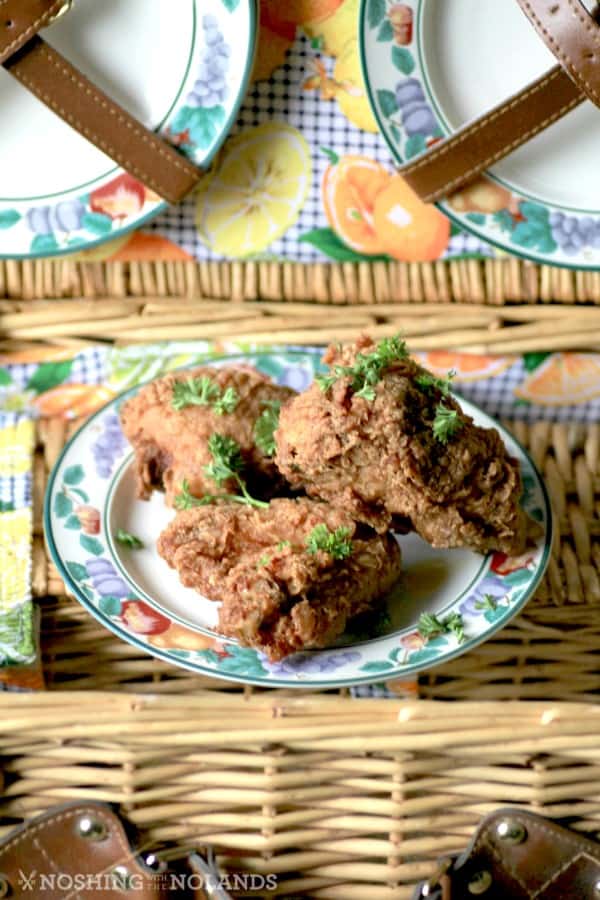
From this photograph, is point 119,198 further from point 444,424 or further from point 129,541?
point 444,424

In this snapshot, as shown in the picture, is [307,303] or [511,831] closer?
[511,831]

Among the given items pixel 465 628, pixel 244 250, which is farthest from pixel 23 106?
pixel 465 628

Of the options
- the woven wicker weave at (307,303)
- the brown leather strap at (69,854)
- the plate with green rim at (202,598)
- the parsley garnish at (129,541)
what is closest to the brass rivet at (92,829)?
the brown leather strap at (69,854)

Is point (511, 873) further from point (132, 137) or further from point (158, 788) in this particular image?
point (132, 137)

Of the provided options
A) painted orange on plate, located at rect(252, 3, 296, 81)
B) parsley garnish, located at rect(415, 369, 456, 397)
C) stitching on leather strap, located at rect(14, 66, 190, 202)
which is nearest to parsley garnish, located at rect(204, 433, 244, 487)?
parsley garnish, located at rect(415, 369, 456, 397)

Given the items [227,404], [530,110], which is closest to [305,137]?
[530,110]

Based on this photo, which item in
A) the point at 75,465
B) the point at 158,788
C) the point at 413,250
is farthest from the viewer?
the point at 413,250
